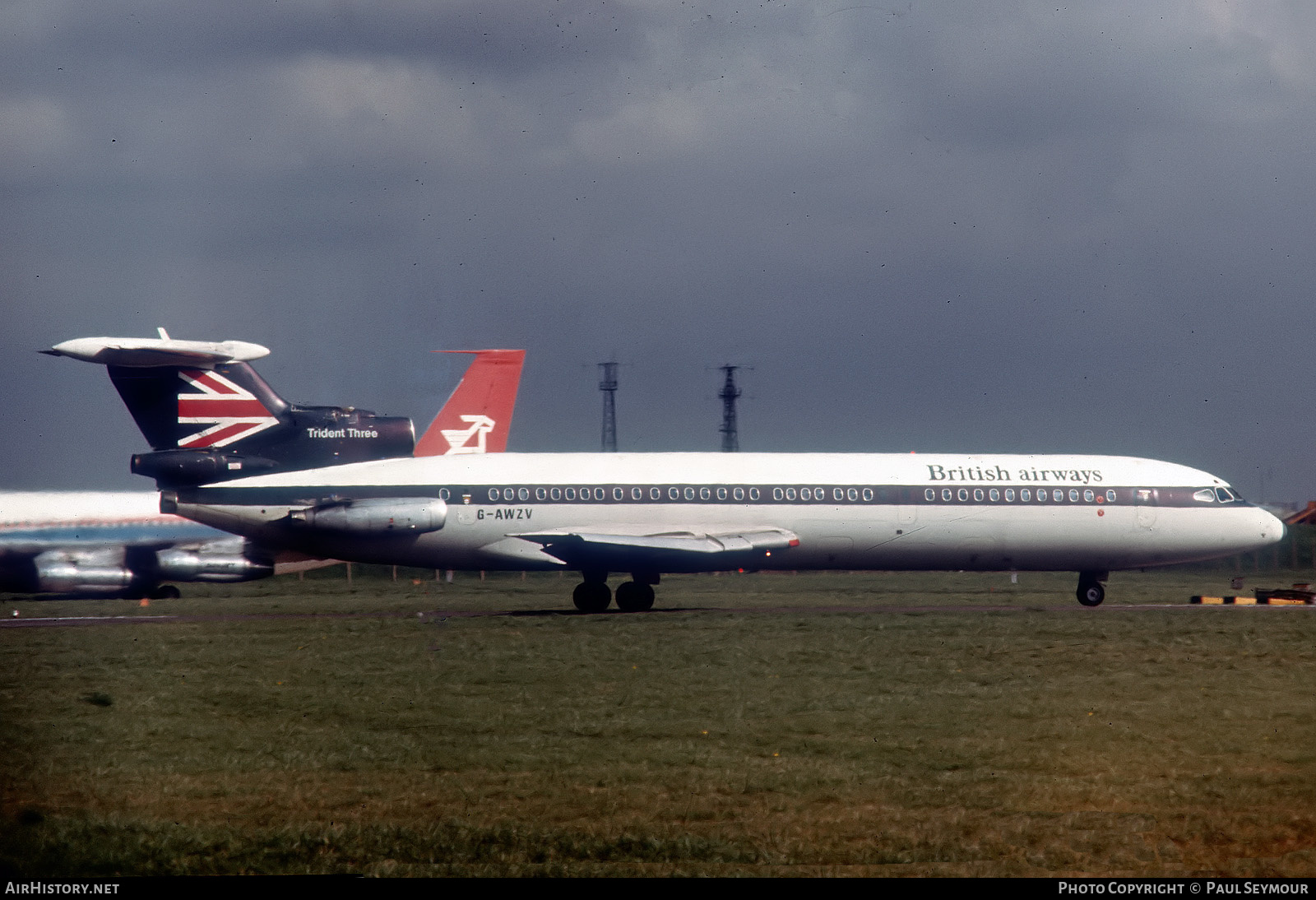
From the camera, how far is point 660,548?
112 feet

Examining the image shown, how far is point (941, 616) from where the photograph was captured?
31422 millimetres

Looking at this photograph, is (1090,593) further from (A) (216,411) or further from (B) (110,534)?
(B) (110,534)

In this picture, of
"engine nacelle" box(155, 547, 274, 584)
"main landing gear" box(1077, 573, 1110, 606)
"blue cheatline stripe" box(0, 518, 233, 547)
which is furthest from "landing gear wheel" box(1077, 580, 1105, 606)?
"engine nacelle" box(155, 547, 274, 584)

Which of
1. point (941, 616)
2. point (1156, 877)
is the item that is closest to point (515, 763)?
point (1156, 877)

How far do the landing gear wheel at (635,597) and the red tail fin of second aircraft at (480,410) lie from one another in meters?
13.1

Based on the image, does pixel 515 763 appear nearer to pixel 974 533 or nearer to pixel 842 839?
pixel 842 839

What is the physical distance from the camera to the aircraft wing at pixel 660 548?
34.2 m

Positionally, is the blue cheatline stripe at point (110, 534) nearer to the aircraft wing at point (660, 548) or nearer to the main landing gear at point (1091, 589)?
the aircraft wing at point (660, 548)

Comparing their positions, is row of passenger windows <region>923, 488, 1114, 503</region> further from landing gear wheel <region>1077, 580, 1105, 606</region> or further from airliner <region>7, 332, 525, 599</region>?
airliner <region>7, 332, 525, 599</region>

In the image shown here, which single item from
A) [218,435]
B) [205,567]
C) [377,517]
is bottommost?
[205,567]

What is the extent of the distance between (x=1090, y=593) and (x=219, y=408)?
23.3 metres

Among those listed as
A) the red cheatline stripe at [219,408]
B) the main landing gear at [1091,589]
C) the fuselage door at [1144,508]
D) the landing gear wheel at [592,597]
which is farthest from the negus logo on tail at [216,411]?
the fuselage door at [1144,508]

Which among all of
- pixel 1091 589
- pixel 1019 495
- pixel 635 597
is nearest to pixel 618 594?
pixel 635 597

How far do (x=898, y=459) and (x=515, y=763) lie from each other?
26219mm
